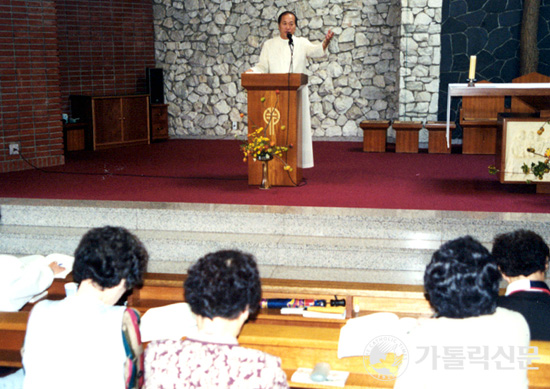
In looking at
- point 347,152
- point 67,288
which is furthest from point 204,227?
point 347,152

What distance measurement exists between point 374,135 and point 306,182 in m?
2.94

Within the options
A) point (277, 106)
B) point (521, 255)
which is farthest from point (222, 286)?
point (277, 106)

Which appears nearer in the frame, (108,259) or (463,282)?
(463,282)

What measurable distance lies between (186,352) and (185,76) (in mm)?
9832

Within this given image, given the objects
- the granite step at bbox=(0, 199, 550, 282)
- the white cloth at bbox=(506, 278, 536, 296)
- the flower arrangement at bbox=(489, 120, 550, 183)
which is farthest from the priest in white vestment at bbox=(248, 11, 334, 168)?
the white cloth at bbox=(506, 278, 536, 296)

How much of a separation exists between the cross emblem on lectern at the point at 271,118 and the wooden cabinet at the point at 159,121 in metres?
5.16

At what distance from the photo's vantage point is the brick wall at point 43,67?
7633mm

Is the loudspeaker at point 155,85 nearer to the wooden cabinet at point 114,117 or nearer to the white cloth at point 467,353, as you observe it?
the wooden cabinet at point 114,117

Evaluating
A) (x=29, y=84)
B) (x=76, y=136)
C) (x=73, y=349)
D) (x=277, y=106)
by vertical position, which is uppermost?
(x=29, y=84)

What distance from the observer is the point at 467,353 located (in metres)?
1.94

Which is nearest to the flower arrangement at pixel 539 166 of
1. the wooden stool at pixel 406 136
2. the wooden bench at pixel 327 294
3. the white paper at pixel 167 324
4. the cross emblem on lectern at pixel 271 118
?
the cross emblem on lectern at pixel 271 118

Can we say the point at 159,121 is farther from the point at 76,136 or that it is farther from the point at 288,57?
the point at 288,57

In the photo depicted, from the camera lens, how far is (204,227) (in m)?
5.31

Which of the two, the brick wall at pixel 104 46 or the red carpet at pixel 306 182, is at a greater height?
the brick wall at pixel 104 46
